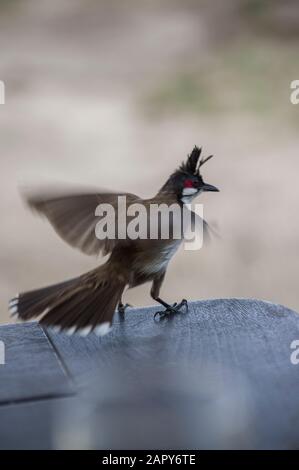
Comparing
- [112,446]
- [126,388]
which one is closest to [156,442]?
[112,446]

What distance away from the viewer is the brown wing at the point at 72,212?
113 inches

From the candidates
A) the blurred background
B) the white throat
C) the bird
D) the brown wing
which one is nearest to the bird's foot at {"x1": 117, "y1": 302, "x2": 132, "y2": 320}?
the bird

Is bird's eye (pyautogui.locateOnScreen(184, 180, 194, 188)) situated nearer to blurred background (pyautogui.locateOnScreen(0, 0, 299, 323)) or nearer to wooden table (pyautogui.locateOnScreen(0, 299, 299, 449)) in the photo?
wooden table (pyautogui.locateOnScreen(0, 299, 299, 449))

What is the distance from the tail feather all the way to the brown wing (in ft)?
0.44

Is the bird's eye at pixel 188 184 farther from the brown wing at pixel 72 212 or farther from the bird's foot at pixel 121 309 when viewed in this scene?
the bird's foot at pixel 121 309

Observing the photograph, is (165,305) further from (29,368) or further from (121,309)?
(29,368)

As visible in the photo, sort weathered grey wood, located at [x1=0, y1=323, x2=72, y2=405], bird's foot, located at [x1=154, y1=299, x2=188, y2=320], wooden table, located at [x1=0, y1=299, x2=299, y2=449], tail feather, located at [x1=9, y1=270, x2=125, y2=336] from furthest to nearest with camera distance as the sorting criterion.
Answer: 1. bird's foot, located at [x1=154, y1=299, x2=188, y2=320]
2. tail feather, located at [x1=9, y1=270, x2=125, y2=336]
3. weathered grey wood, located at [x1=0, y1=323, x2=72, y2=405]
4. wooden table, located at [x1=0, y1=299, x2=299, y2=449]

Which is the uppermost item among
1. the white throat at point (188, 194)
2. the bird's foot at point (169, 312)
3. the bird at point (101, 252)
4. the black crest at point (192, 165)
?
the black crest at point (192, 165)

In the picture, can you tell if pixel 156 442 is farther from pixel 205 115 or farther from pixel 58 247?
pixel 205 115

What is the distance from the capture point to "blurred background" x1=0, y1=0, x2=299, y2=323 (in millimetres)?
5961

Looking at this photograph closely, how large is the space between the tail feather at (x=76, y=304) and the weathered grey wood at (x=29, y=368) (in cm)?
6

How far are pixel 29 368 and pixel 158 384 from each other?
0.35 meters

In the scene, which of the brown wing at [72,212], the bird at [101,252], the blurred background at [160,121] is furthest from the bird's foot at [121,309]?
the blurred background at [160,121]

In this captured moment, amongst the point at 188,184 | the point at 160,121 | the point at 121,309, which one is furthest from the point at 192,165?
the point at 160,121
